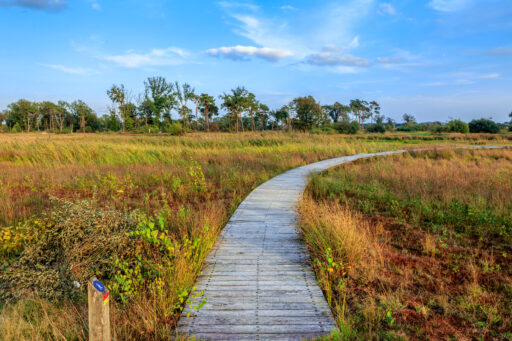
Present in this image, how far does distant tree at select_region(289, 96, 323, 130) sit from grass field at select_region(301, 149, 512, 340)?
145 ft

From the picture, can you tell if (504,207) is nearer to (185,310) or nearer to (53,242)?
(185,310)

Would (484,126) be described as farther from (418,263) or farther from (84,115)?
(84,115)

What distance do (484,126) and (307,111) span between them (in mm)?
31020

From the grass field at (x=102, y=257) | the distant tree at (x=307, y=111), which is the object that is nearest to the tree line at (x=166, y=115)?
the distant tree at (x=307, y=111)

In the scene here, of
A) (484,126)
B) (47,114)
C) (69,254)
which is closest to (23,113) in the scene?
(47,114)

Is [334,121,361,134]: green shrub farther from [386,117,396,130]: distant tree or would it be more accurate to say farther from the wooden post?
the wooden post

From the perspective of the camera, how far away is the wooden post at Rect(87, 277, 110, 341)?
2.00 metres

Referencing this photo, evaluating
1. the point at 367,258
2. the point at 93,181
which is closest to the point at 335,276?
the point at 367,258

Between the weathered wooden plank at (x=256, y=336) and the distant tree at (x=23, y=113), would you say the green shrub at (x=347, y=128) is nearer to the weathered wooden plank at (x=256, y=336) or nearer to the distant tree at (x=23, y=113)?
the weathered wooden plank at (x=256, y=336)

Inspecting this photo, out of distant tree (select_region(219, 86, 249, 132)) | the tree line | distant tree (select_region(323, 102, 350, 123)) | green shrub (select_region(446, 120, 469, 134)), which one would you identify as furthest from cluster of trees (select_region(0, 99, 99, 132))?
green shrub (select_region(446, 120, 469, 134))

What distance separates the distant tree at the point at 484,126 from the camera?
49.5 meters

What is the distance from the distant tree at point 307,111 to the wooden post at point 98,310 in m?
50.8

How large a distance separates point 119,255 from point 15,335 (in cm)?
146

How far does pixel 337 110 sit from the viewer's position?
84.8 m
